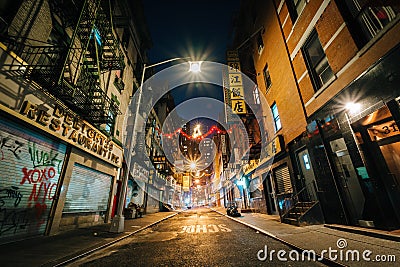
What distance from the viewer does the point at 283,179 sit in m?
12.7

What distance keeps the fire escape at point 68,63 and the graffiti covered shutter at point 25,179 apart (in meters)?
2.05

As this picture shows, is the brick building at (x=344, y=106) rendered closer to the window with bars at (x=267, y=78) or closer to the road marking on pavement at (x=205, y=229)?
the window with bars at (x=267, y=78)

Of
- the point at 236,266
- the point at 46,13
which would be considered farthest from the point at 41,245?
the point at 46,13

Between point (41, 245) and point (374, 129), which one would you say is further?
point (374, 129)

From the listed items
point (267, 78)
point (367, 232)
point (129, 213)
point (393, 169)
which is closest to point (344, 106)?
point (393, 169)

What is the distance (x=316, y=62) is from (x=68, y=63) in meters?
13.3

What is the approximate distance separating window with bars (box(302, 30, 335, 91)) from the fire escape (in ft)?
39.3

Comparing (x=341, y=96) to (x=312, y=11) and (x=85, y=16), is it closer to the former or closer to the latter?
(x=312, y=11)

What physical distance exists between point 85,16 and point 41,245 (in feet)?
37.1

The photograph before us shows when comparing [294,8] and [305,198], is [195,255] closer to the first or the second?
[305,198]

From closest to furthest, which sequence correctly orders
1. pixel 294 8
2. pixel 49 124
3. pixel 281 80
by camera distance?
pixel 49 124 < pixel 294 8 < pixel 281 80

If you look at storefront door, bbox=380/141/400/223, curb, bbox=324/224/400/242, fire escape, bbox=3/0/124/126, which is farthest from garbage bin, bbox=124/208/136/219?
storefront door, bbox=380/141/400/223

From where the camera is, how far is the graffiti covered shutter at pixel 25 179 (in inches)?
231

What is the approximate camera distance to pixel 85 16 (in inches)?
368
